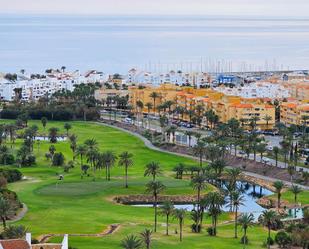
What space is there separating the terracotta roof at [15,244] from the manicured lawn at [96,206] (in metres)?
8.81

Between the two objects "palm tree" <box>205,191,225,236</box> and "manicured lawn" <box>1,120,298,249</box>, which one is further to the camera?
"palm tree" <box>205,191,225,236</box>

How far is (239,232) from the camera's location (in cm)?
5756

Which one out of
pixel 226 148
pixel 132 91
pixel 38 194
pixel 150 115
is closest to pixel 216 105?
pixel 150 115

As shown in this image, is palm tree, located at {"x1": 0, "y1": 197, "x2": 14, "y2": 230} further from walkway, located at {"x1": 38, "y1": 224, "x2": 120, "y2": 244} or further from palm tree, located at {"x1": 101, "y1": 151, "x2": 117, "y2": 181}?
palm tree, located at {"x1": 101, "y1": 151, "x2": 117, "y2": 181}

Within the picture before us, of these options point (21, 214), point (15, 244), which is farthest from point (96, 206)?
point (15, 244)

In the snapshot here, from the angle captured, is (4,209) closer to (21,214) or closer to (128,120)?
(21,214)

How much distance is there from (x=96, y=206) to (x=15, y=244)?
995 inches

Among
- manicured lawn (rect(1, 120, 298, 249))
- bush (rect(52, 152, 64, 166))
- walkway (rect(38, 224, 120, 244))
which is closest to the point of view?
walkway (rect(38, 224, 120, 244))

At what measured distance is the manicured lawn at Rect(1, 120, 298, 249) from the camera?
2132 inches

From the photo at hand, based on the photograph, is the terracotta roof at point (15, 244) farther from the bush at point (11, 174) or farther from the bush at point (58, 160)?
the bush at point (58, 160)

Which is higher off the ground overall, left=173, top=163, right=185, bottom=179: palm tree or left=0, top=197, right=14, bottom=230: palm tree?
left=0, top=197, right=14, bottom=230: palm tree

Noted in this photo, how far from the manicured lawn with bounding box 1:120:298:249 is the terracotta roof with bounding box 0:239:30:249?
8.81 m

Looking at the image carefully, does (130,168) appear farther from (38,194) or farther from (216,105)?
(216,105)

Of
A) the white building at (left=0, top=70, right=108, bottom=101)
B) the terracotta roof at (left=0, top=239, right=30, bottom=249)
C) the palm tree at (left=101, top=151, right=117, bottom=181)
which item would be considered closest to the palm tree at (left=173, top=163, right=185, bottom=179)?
the palm tree at (left=101, top=151, right=117, bottom=181)
